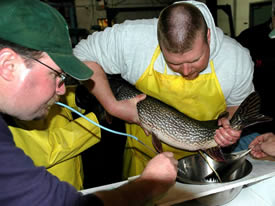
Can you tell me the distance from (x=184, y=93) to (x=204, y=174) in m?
0.59

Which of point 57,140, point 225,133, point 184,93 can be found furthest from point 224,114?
point 57,140

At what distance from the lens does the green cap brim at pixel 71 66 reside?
0.90 meters

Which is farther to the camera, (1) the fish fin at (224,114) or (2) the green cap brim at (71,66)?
(1) the fish fin at (224,114)

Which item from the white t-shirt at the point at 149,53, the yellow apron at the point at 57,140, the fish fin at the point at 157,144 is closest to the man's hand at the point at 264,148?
the white t-shirt at the point at 149,53

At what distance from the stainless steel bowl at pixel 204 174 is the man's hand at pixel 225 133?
256 millimetres

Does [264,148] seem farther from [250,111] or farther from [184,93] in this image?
[184,93]

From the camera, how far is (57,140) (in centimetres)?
139

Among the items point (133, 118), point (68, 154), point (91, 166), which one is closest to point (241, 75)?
point (133, 118)

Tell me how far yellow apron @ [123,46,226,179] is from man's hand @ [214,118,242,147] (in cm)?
16

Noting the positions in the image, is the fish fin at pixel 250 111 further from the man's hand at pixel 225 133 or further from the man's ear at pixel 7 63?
the man's ear at pixel 7 63

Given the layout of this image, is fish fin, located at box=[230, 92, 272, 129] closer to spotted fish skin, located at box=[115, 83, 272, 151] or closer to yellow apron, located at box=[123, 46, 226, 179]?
spotted fish skin, located at box=[115, 83, 272, 151]

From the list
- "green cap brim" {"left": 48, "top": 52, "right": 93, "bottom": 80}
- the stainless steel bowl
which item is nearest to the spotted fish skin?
the stainless steel bowl

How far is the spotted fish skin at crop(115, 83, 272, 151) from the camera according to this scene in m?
1.79

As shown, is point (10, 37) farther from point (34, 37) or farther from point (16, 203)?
point (16, 203)
